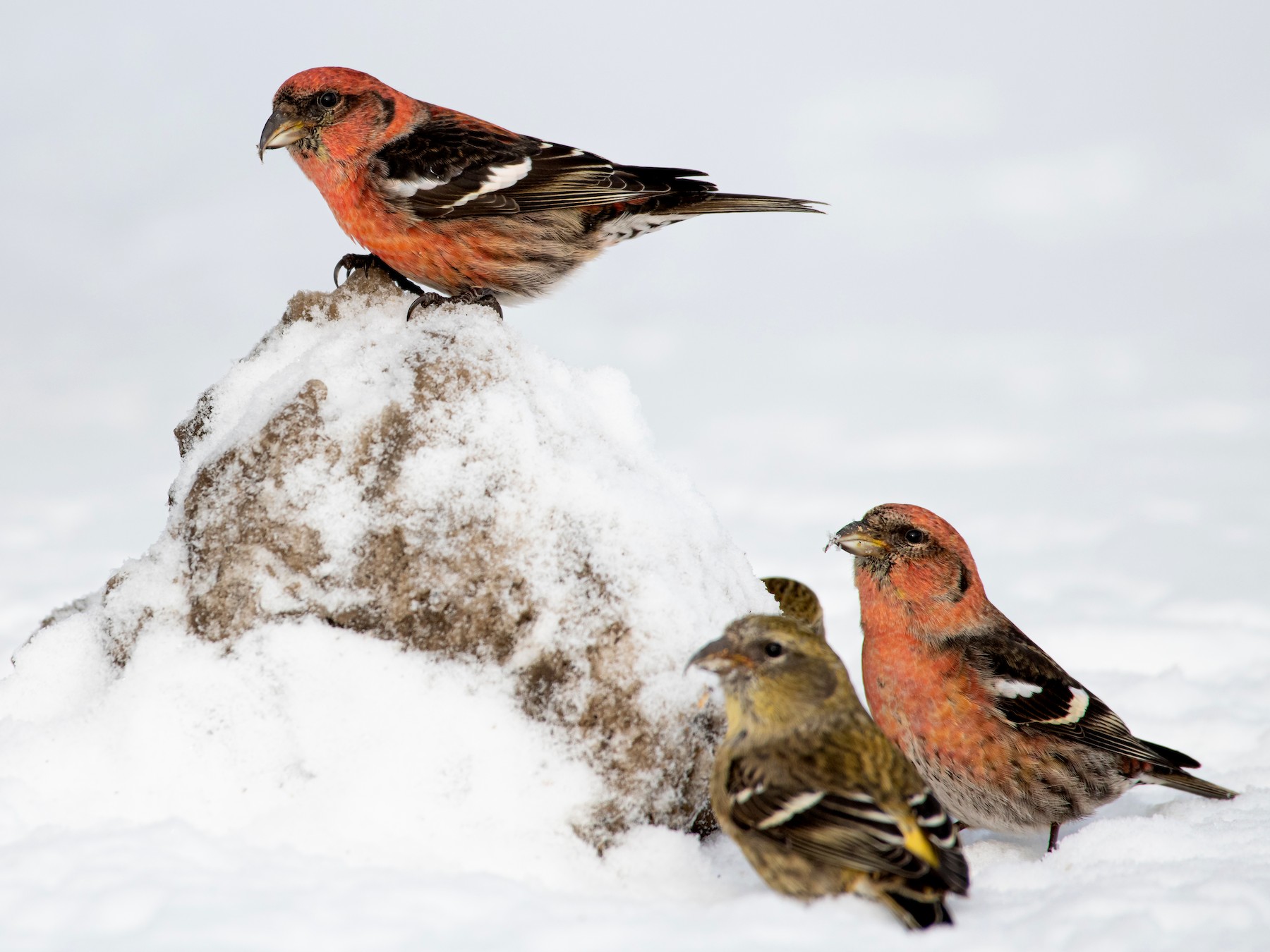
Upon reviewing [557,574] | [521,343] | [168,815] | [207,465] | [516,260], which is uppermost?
[516,260]

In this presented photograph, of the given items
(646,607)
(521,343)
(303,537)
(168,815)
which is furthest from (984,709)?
(168,815)

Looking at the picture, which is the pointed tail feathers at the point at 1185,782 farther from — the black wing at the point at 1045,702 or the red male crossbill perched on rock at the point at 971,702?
the black wing at the point at 1045,702

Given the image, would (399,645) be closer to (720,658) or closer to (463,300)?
(720,658)

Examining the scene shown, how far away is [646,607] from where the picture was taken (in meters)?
4.21

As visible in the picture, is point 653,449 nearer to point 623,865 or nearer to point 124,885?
point 623,865

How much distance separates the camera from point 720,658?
3.77 m

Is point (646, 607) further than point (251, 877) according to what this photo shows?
Yes

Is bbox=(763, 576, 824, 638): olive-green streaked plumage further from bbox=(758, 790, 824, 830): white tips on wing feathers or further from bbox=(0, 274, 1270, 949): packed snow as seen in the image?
bbox=(758, 790, 824, 830): white tips on wing feathers

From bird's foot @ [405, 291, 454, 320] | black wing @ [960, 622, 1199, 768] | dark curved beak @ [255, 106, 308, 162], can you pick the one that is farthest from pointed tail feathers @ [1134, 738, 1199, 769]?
dark curved beak @ [255, 106, 308, 162]

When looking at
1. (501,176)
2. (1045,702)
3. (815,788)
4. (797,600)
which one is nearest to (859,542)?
(797,600)

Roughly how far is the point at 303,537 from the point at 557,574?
925mm

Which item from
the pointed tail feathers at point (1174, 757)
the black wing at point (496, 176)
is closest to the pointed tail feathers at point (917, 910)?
the pointed tail feathers at point (1174, 757)

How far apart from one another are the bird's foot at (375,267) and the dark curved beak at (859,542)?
226 cm

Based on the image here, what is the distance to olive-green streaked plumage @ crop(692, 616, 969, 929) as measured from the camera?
3473mm
